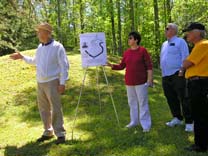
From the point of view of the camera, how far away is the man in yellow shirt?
191 inches

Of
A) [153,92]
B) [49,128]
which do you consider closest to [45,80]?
[49,128]

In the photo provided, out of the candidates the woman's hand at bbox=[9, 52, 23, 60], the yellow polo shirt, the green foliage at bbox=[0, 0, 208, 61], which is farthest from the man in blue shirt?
the green foliage at bbox=[0, 0, 208, 61]

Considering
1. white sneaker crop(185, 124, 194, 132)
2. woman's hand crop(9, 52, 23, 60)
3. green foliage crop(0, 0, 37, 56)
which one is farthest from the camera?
green foliage crop(0, 0, 37, 56)

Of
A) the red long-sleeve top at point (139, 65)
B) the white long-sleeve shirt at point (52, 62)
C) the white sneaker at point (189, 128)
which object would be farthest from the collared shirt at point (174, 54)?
the white long-sleeve shirt at point (52, 62)

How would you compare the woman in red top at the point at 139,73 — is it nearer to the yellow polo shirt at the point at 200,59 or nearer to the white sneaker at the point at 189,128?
the white sneaker at the point at 189,128

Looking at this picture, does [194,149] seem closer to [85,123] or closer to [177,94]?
[177,94]

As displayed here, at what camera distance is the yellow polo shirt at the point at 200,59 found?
4.81 meters

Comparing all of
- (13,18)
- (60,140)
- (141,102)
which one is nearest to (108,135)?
(141,102)

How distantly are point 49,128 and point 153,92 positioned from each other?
5294 mm

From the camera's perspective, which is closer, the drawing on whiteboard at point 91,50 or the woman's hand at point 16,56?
the woman's hand at point 16,56

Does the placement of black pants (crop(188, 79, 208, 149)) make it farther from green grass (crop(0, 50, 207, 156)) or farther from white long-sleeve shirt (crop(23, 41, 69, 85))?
white long-sleeve shirt (crop(23, 41, 69, 85))

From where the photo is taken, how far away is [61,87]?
18.0 ft

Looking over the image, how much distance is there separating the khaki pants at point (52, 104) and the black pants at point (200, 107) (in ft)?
7.10

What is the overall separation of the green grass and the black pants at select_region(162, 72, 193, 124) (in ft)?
1.07
